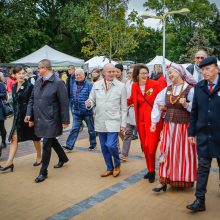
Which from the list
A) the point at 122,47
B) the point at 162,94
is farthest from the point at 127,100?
the point at 122,47

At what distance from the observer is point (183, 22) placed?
2041 inches

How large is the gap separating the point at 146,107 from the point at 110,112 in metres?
0.60

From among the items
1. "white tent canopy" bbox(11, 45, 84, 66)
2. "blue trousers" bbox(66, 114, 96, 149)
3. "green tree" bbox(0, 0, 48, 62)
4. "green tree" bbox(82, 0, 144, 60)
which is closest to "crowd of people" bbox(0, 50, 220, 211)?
"blue trousers" bbox(66, 114, 96, 149)

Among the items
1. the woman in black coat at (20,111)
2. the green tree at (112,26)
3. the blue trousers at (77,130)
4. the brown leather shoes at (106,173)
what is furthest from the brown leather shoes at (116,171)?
the green tree at (112,26)

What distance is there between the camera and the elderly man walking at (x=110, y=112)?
5746mm

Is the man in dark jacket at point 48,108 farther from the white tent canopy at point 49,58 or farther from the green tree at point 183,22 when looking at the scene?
the green tree at point 183,22

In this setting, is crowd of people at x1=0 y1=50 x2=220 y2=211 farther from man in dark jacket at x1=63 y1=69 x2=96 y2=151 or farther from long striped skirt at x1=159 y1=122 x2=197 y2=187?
man in dark jacket at x1=63 y1=69 x2=96 y2=151

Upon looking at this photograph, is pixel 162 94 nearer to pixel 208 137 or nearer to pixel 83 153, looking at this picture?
pixel 208 137

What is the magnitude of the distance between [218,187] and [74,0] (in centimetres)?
3269

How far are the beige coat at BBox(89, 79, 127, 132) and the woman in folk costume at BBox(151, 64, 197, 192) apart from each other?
36.8 inches

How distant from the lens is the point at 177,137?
4.96m

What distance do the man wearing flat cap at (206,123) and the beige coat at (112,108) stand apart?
1.64 m

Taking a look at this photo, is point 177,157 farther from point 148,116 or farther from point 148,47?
point 148,47

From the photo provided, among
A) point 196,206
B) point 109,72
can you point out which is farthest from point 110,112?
point 196,206
